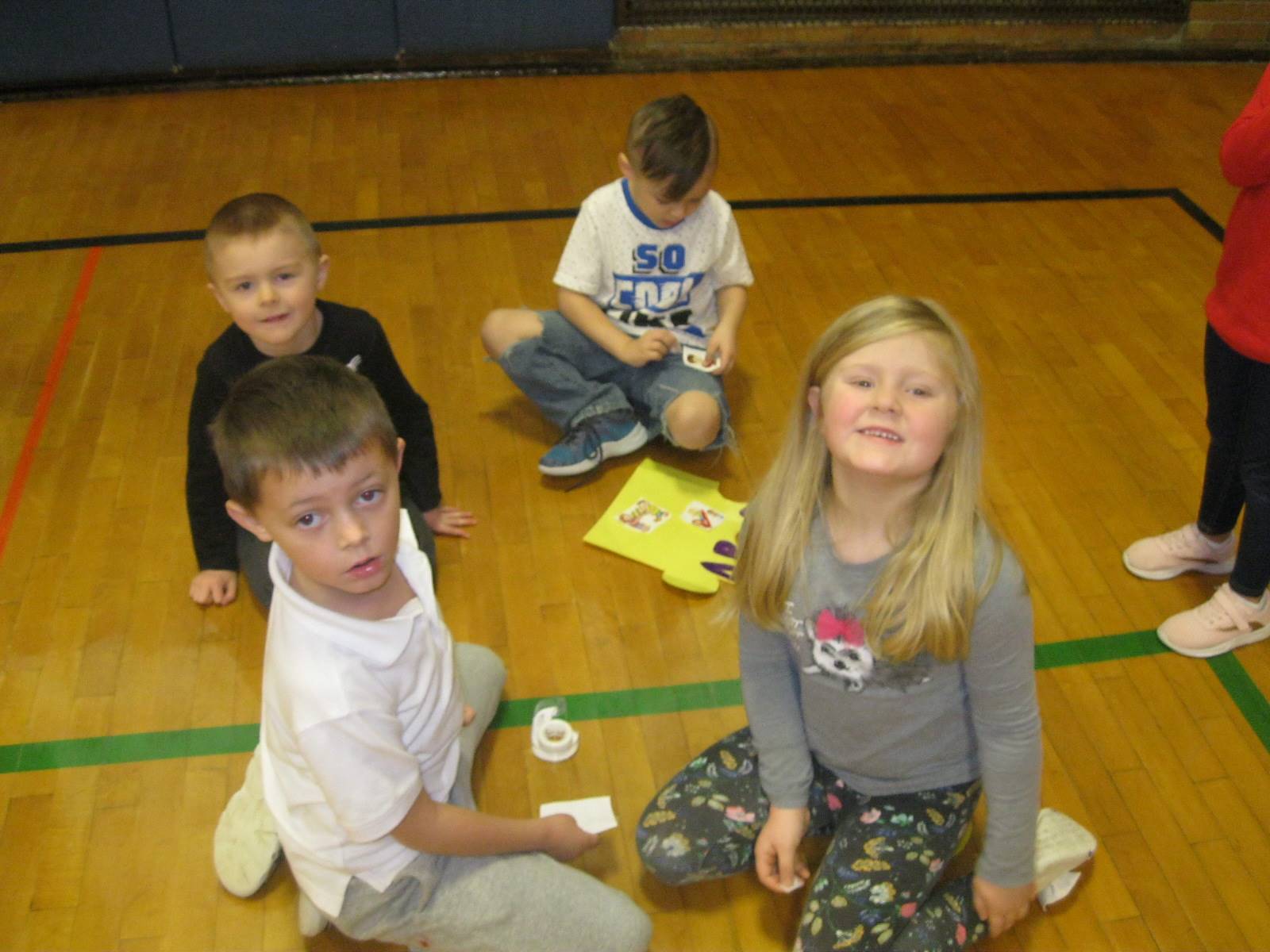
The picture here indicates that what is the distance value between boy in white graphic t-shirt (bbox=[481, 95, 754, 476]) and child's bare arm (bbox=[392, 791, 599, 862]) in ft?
3.49

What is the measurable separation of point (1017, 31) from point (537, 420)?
3299 mm

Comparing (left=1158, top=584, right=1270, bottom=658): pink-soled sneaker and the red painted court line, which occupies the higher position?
(left=1158, top=584, right=1270, bottom=658): pink-soled sneaker

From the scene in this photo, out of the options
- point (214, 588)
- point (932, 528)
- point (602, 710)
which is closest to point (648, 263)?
point (602, 710)

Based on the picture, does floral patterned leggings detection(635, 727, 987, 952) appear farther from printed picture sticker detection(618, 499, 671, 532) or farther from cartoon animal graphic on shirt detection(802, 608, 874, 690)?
printed picture sticker detection(618, 499, 671, 532)

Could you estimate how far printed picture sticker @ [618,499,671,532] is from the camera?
2.69m

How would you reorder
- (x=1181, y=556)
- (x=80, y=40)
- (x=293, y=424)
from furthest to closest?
(x=80, y=40), (x=1181, y=556), (x=293, y=424)

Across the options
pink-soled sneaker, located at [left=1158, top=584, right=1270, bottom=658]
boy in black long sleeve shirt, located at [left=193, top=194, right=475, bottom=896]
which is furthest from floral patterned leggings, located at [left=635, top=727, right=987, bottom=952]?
pink-soled sneaker, located at [left=1158, top=584, right=1270, bottom=658]

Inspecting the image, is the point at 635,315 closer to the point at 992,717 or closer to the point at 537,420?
the point at 537,420

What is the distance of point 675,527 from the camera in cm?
268

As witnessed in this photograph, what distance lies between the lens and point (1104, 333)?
3.36 meters

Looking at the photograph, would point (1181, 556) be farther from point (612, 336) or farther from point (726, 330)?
point (612, 336)

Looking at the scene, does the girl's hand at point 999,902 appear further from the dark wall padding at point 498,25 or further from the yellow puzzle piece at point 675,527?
the dark wall padding at point 498,25

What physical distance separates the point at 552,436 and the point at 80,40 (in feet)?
9.23

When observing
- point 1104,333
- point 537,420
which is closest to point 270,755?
point 537,420
